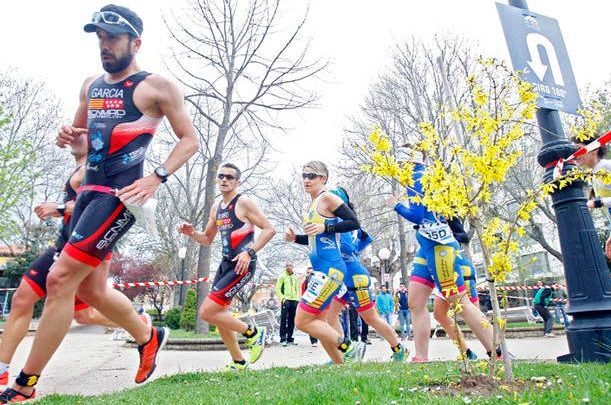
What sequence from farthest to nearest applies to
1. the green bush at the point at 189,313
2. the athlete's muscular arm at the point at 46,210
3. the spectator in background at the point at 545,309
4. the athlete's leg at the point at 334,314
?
the green bush at the point at 189,313
the spectator in background at the point at 545,309
the athlete's leg at the point at 334,314
the athlete's muscular arm at the point at 46,210

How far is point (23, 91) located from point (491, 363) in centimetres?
3129

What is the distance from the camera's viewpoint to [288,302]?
1330 cm

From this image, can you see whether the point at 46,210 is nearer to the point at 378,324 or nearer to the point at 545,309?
Result: the point at 378,324

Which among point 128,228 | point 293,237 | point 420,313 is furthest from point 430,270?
point 128,228

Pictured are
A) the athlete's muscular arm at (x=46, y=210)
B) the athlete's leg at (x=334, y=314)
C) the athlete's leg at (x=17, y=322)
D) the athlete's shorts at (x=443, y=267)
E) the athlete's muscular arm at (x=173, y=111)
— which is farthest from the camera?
the athlete's leg at (x=334, y=314)

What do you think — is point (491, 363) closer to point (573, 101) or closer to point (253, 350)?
point (253, 350)

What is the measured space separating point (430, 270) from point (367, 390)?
243 centimetres

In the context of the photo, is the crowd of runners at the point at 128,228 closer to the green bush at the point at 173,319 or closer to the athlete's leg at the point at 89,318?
the athlete's leg at the point at 89,318

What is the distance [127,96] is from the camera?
349 cm

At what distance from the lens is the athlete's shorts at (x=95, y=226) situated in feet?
10.2

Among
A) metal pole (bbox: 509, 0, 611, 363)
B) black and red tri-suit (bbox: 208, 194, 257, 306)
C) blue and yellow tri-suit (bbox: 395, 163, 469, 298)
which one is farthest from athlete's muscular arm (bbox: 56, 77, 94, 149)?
metal pole (bbox: 509, 0, 611, 363)

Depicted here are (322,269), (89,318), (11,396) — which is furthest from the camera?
(322,269)

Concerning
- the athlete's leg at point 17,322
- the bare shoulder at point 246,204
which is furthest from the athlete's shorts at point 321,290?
the athlete's leg at point 17,322

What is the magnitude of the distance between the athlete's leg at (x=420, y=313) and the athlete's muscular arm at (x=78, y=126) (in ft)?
11.9
